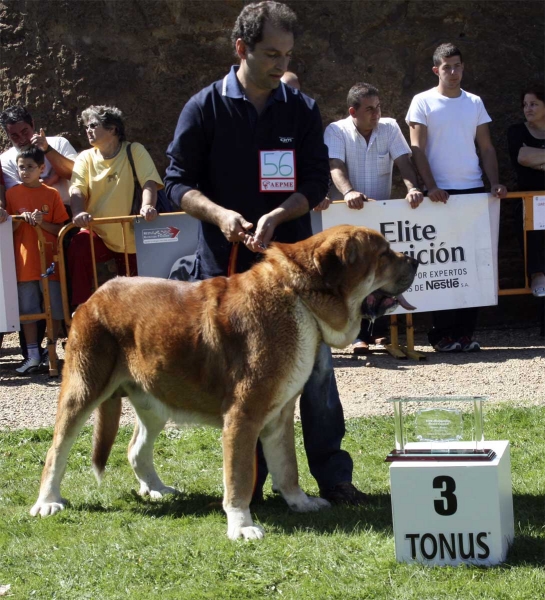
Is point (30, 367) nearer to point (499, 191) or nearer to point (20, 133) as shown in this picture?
point (20, 133)

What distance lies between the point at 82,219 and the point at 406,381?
333cm

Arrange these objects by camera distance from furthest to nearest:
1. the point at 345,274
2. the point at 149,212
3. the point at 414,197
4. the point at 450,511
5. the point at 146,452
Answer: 1. the point at 414,197
2. the point at 149,212
3. the point at 146,452
4. the point at 345,274
5. the point at 450,511

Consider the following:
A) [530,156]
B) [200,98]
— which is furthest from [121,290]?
[530,156]

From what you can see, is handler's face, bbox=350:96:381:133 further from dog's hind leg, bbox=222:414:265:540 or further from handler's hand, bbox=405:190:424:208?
dog's hind leg, bbox=222:414:265:540

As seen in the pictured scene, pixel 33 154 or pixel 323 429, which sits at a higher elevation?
pixel 33 154

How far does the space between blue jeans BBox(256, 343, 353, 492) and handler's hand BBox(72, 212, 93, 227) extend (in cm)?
411

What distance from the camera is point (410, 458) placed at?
4.14 metres

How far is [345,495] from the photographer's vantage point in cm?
516

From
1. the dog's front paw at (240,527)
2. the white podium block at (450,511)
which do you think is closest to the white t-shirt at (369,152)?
the dog's front paw at (240,527)

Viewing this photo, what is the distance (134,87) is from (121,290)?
20.3 ft

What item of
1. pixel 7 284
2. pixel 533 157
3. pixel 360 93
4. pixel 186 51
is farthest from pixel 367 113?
pixel 7 284

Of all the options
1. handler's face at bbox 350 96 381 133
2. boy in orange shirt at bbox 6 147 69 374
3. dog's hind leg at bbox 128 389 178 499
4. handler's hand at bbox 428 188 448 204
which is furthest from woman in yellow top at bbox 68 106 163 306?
dog's hind leg at bbox 128 389 178 499

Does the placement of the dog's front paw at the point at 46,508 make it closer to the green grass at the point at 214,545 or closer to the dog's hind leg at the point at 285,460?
the green grass at the point at 214,545

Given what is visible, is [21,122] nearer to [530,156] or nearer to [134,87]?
[134,87]
